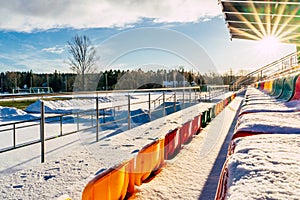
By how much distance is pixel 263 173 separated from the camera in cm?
57

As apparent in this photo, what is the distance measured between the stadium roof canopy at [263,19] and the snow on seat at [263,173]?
5561 mm

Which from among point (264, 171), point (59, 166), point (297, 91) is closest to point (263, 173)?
point (264, 171)

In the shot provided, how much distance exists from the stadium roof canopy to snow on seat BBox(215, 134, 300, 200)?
5.56 metres

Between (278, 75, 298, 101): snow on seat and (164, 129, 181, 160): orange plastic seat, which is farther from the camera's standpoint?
(278, 75, 298, 101): snow on seat

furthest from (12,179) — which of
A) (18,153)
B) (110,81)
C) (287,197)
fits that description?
(110,81)

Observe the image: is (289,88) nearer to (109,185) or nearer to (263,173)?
(109,185)

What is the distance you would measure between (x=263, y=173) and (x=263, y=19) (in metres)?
8.37

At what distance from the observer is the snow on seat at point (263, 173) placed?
480 mm

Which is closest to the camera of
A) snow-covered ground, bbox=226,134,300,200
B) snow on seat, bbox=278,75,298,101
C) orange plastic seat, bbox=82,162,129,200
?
snow-covered ground, bbox=226,134,300,200

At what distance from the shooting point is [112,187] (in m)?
1.31

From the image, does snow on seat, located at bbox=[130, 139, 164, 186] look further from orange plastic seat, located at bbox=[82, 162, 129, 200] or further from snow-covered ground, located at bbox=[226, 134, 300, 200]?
snow-covered ground, located at bbox=[226, 134, 300, 200]

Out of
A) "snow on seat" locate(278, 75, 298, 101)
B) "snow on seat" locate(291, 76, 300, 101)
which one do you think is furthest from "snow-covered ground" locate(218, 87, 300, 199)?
"snow on seat" locate(278, 75, 298, 101)

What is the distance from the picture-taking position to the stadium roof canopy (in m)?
6.29

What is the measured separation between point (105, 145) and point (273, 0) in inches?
199
